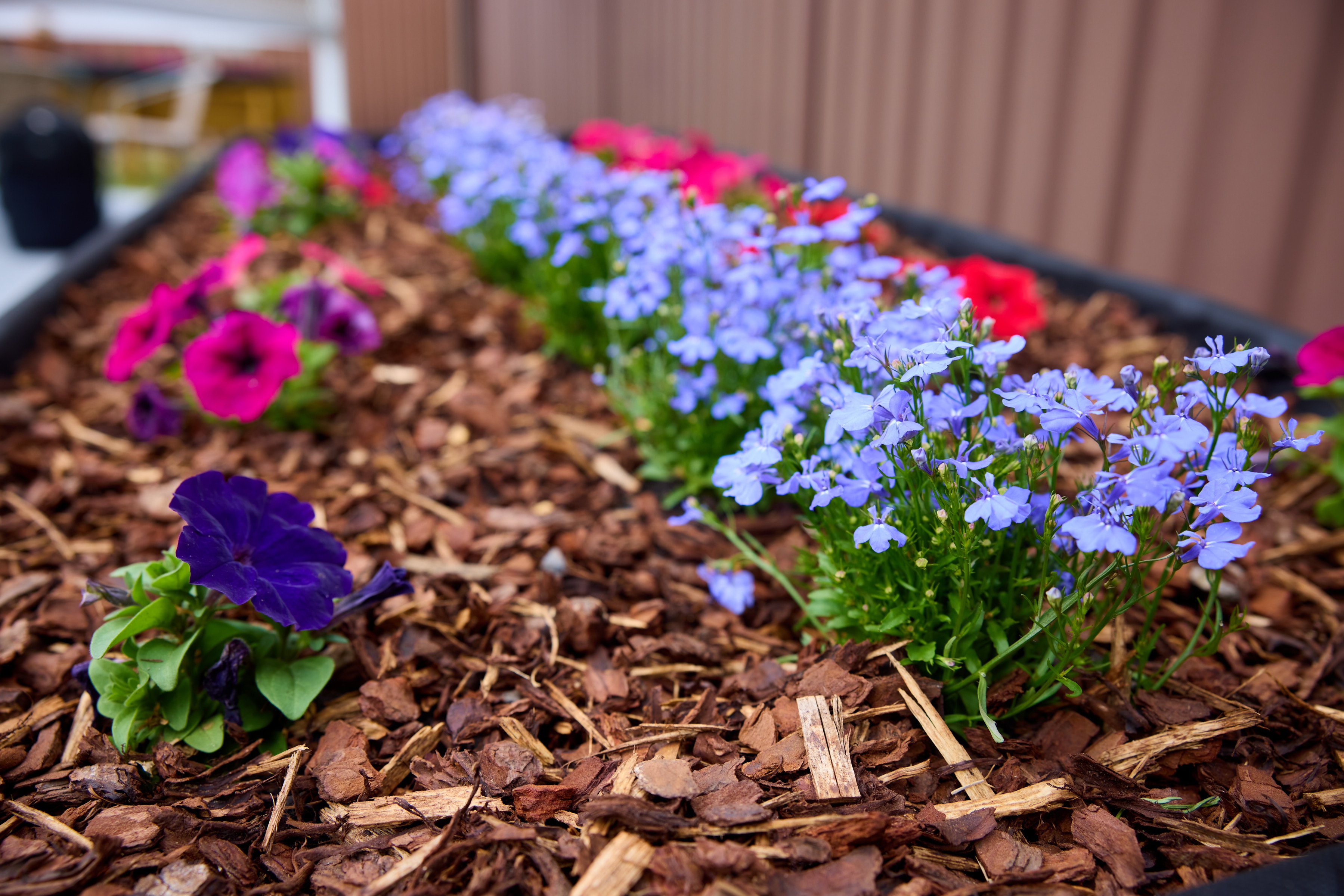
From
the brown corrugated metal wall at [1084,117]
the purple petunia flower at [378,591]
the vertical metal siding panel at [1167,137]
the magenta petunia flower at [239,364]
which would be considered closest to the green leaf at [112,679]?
the purple petunia flower at [378,591]

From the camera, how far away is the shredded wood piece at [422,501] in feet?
5.71

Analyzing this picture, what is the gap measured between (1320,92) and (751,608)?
1.96m

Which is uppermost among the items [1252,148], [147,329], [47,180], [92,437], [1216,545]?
[1252,148]

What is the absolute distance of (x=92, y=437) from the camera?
82.8 inches

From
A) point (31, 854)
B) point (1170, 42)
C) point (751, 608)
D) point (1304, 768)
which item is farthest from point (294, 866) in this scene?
point (1170, 42)

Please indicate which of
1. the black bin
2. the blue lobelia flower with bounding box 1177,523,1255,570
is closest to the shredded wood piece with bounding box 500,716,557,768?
the blue lobelia flower with bounding box 1177,523,1255,570

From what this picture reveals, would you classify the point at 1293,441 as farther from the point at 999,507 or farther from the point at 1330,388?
the point at 1330,388

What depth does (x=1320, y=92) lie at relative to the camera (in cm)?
213

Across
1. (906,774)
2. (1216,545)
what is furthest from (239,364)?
(1216,545)

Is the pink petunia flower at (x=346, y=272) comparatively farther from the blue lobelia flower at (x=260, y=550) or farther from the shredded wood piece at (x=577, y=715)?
the shredded wood piece at (x=577, y=715)

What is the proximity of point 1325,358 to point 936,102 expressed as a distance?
7.38 feet

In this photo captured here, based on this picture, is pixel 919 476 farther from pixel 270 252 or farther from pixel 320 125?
pixel 320 125

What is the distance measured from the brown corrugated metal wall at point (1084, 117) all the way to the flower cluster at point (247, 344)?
2205 millimetres

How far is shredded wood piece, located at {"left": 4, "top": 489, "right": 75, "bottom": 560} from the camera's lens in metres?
1.62
